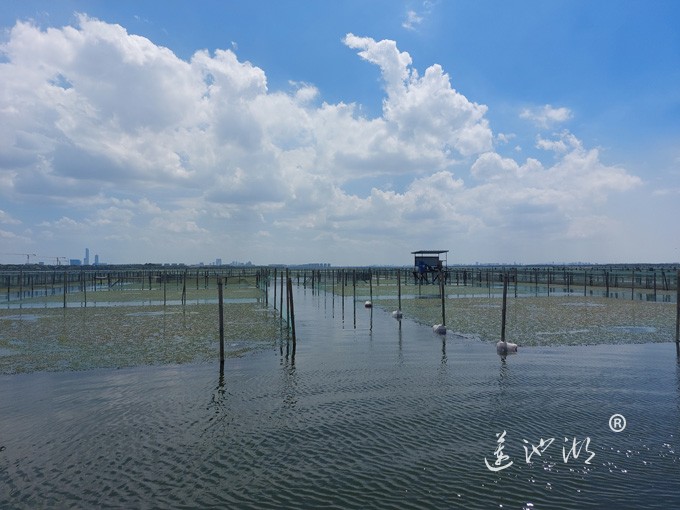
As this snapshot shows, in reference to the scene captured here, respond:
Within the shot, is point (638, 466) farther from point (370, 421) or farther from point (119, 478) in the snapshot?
point (119, 478)

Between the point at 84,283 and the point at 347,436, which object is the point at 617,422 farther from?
the point at 84,283

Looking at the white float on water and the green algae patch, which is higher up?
the white float on water

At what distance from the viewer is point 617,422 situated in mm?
9070

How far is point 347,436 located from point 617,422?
18.4 ft

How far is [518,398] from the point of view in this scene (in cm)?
1071

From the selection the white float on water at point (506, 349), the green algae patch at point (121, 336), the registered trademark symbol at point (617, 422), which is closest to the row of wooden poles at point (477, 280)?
the green algae patch at point (121, 336)

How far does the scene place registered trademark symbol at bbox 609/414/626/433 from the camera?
8.73 m

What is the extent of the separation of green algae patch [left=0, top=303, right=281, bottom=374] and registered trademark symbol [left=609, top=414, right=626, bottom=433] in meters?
11.7

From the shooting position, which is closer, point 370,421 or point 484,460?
point 484,460

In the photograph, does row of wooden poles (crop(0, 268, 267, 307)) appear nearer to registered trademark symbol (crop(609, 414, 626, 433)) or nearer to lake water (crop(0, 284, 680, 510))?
lake water (crop(0, 284, 680, 510))

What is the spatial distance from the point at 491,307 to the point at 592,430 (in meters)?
23.9

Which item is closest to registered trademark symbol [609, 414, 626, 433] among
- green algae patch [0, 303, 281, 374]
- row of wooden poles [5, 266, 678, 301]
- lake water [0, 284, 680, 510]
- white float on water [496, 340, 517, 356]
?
lake water [0, 284, 680, 510]

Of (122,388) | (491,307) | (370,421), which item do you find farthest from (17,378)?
(491,307)

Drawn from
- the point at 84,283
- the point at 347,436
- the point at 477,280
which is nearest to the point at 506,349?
the point at 347,436
